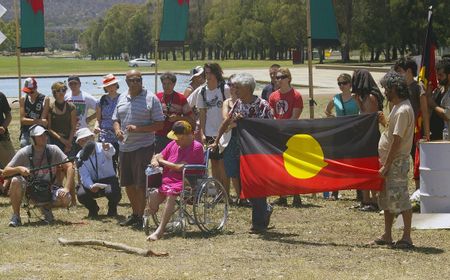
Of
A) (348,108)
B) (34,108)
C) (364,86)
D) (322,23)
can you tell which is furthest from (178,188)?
(322,23)

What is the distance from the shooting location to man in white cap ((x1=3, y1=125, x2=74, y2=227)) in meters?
10.8

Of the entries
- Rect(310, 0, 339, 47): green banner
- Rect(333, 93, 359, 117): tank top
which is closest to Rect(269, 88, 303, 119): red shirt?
Rect(333, 93, 359, 117): tank top

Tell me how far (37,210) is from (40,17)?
14.3ft

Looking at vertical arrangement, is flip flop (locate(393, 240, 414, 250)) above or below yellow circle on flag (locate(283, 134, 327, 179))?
below

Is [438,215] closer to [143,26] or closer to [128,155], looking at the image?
[128,155]

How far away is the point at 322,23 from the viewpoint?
12.9 metres

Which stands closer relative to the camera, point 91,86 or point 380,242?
point 380,242

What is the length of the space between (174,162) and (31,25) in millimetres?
6210

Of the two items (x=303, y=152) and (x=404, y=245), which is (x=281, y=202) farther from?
(x=404, y=245)

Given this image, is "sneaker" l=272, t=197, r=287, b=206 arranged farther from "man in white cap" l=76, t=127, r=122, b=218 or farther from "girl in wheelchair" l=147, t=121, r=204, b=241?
"girl in wheelchair" l=147, t=121, r=204, b=241

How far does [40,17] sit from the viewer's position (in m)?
15.1

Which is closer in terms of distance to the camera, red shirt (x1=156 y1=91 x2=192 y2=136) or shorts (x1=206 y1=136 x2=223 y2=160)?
shorts (x1=206 y1=136 x2=223 y2=160)

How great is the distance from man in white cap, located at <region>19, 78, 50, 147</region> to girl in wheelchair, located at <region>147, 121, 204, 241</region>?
3394 millimetres

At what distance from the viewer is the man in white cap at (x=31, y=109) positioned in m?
13.0
